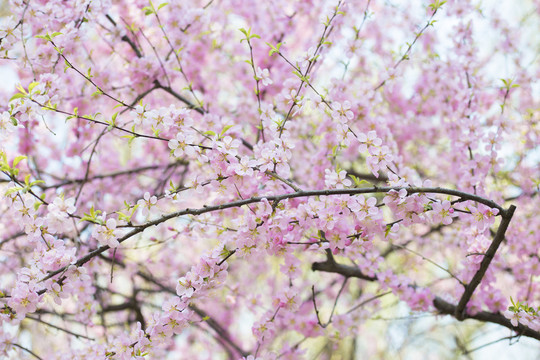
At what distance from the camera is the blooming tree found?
195 cm

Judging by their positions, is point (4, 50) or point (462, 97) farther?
point (462, 97)

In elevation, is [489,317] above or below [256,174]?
below

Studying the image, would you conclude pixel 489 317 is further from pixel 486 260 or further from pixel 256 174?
pixel 256 174

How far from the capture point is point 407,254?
15.1 feet

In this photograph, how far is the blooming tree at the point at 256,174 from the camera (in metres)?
1.95

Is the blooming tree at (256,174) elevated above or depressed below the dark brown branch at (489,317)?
above

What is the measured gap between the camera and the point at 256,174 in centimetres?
204

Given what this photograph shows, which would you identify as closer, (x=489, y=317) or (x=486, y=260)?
(x=486, y=260)

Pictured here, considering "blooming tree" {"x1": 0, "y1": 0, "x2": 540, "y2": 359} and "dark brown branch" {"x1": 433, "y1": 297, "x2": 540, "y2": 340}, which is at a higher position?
"blooming tree" {"x1": 0, "y1": 0, "x2": 540, "y2": 359}

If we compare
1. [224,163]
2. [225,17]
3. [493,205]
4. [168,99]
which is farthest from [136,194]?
[493,205]

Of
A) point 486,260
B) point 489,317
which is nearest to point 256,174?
point 486,260

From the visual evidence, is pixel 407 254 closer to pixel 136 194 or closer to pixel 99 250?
pixel 136 194

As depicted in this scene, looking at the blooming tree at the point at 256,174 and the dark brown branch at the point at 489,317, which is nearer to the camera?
the blooming tree at the point at 256,174

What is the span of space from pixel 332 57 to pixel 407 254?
212 cm
